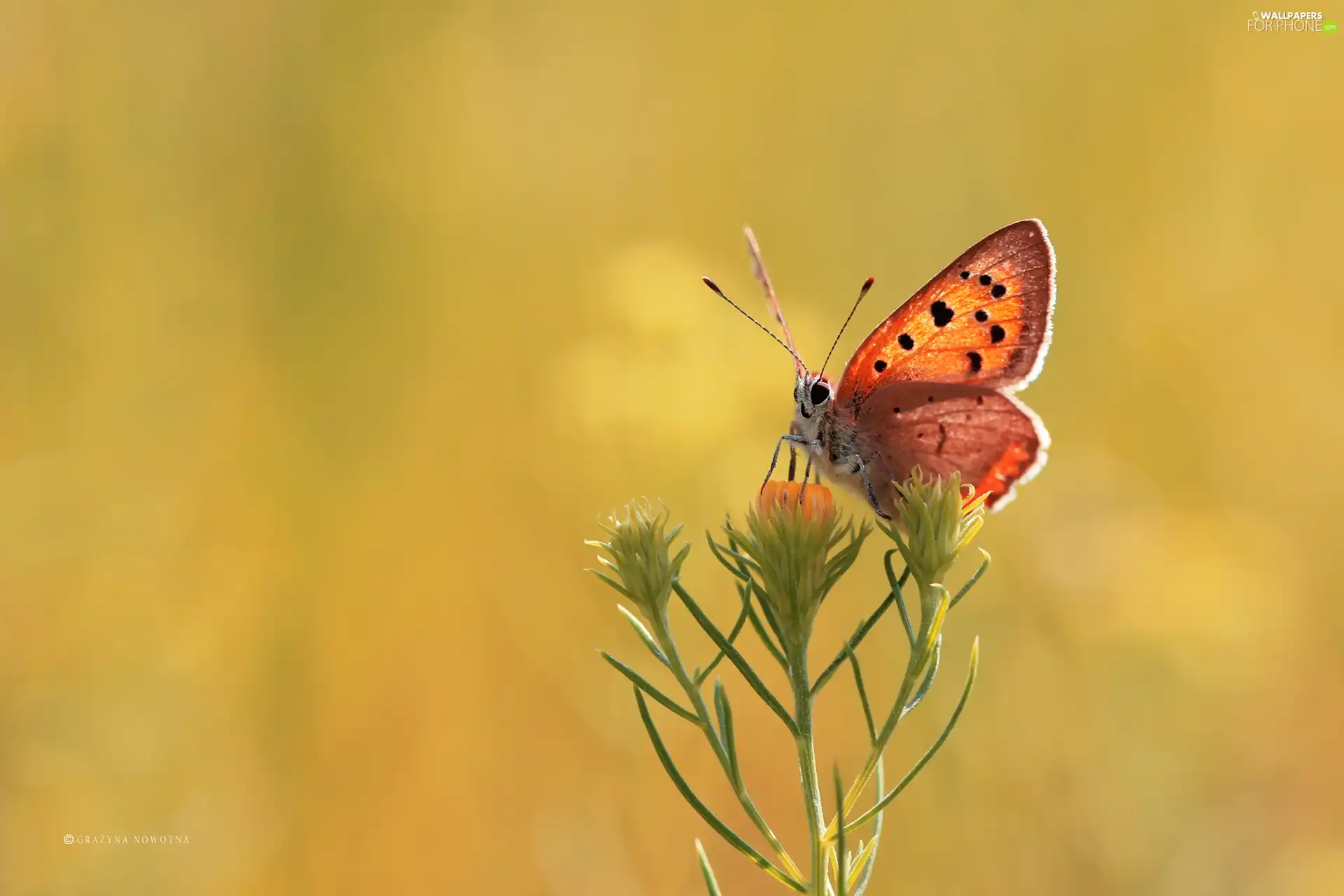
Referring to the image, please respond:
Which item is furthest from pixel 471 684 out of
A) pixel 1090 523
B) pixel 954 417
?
pixel 1090 523

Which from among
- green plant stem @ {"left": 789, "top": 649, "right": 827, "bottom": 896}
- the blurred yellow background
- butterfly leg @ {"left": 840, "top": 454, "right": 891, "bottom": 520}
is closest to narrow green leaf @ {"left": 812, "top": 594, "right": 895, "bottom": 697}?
green plant stem @ {"left": 789, "top": 649, "right": 827, "bottom": 896}

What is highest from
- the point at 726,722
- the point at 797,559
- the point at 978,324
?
the point at 978,324

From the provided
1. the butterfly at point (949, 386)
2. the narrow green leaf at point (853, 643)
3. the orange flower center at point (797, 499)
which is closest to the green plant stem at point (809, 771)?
the narrow green leaf at point (853, 643)

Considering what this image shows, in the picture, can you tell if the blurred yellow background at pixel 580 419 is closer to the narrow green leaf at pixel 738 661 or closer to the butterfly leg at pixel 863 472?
the butterfly leg at pixel 863 472

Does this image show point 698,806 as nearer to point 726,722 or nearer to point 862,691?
point 726,722

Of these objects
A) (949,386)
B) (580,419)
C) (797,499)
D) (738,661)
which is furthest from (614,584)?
(580,419)

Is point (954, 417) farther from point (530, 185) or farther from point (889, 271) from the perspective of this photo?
point (530, 185)
